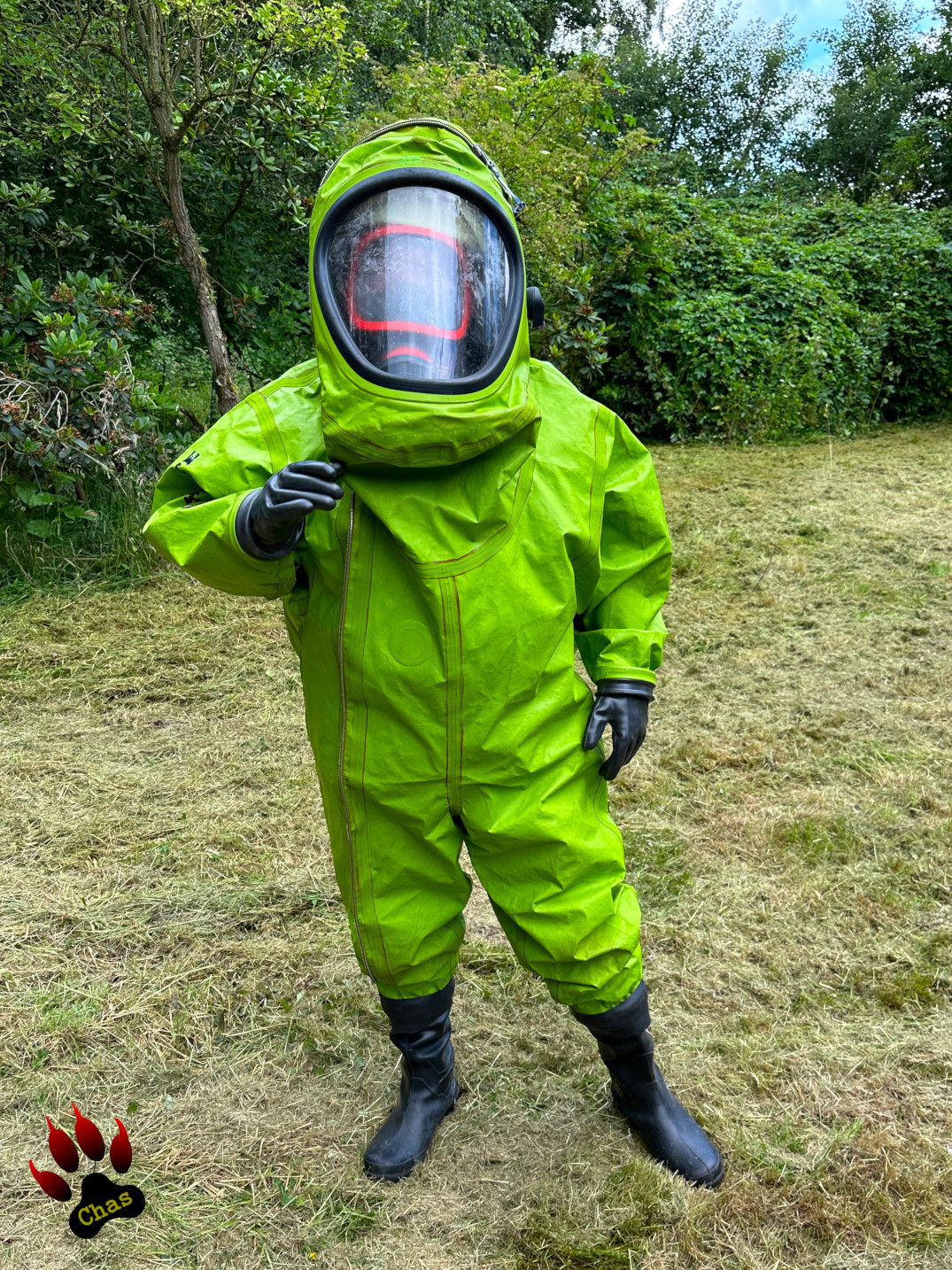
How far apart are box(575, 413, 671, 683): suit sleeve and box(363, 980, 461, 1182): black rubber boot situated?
2.26ft

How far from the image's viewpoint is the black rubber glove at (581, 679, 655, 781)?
1587 mm

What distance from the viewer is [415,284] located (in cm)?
Result: 133

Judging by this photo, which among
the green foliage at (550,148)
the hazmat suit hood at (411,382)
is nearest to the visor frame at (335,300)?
the hazmat suit hood at (411,382)

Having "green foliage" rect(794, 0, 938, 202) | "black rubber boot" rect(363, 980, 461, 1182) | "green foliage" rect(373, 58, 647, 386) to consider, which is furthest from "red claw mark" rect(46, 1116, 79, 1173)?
"green foliage" rect(794, 0, 938, 202)

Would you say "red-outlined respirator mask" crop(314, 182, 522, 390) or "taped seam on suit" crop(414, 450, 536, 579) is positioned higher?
"red-outlined respirator mask" crop(314, 182, 522, 390)

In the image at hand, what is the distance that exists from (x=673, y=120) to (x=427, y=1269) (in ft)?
82.6

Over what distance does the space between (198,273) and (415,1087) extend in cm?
506

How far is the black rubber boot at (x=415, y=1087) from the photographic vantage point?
1717 mm

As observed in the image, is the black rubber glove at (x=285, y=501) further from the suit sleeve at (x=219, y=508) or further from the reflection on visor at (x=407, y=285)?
the reflection on visor at (x=407, y=285)

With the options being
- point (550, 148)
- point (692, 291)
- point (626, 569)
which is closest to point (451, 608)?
point (626, 569)

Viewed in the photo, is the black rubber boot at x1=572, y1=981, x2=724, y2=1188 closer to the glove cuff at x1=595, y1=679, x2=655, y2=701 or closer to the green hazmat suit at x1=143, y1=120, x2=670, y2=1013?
the green hazmat suit at x1=143, y1=120, x2=670, y2=1013

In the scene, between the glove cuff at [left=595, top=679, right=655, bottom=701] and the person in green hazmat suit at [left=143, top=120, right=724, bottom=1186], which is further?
the glove cuff at [left=595, top=679, right=655, bottom=701]

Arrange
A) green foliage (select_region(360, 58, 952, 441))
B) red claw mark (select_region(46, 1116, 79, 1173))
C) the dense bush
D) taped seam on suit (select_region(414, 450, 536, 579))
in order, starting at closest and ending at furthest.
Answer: taped seam on suit (select_region(414, 450, 536, 579)), red claw mark (select_region(46, 1116, 79, 1173)), green foliage (select_region(360, 58, 952, 441)), the dense bush

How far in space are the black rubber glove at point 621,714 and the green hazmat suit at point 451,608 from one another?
0.02m
